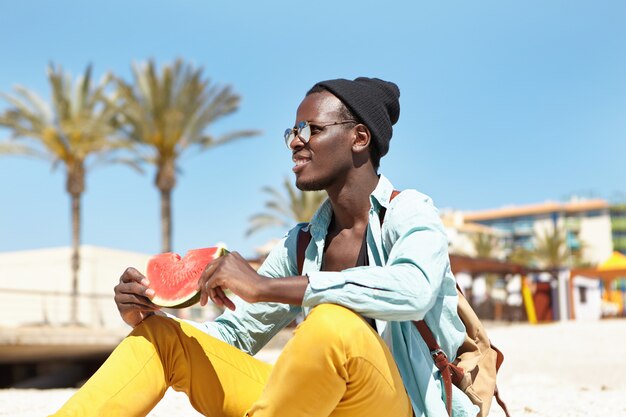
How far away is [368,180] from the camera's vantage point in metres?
2.58

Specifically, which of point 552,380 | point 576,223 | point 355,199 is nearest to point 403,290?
point 355,199

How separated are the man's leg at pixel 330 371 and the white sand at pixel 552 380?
2.77 metres

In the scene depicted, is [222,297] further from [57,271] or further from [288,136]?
[57,271]

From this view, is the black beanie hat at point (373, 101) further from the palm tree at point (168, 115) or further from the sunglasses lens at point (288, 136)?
the palm tree at point (168, 115)

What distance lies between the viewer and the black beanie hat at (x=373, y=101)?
2518mm

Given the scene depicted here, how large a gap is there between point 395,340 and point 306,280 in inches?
14.7

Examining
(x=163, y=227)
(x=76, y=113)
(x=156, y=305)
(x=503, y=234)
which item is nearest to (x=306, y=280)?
(x=156, y=305)

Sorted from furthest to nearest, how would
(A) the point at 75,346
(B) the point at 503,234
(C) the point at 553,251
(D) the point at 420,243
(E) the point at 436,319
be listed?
1. (B) the point at 503,234
2. (C) the point at 553,251
3. (A) the point at 75,346
4. (E) the point at 436,319
5. (D) the point at 420,243

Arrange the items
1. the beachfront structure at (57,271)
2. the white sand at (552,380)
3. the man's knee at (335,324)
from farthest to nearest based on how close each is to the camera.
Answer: the beachfront structure at (57,271), the white sand at (552,380), the man's knee at (335,324)

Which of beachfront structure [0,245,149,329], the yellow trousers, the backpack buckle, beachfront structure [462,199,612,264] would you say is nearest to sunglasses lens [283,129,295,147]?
the yellow trousers

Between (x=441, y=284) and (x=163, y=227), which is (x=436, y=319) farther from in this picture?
(x=163, y=227)

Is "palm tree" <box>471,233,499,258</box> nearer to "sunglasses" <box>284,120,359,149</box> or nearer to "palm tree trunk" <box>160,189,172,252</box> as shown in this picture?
"palm tree trunk" <box>160,189,172,252</box>

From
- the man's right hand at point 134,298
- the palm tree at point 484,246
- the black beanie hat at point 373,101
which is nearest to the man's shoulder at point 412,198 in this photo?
the black beanie hat at point 373,101

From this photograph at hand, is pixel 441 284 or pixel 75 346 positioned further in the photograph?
pixel 75 346
